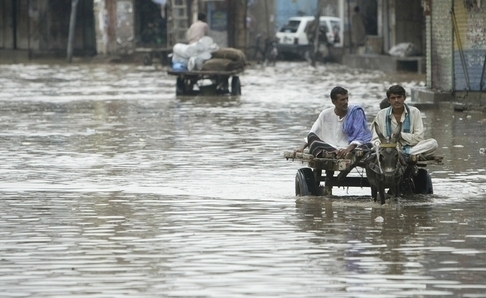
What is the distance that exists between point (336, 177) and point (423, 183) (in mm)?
703

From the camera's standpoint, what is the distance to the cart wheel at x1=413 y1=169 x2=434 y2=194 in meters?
11.9

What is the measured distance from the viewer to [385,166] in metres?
10.9

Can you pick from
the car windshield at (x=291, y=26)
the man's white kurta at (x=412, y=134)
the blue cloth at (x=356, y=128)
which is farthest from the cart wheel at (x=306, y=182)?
the car windshield at (x=291, y=26)

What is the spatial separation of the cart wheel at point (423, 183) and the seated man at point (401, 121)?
0.35 metres

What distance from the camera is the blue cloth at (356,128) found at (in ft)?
38.5

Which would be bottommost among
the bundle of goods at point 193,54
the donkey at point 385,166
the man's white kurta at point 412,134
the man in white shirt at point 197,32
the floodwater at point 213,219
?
the floodwater at point 213,219

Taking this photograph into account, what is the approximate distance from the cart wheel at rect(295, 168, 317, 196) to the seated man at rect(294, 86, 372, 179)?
198 mm

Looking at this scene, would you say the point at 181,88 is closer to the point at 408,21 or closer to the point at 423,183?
the point at 408,21

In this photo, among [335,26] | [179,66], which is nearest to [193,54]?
[179,66]

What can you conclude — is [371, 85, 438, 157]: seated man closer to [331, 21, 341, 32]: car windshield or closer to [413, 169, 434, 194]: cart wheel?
[413, 169, 434, 194]: cart wheel

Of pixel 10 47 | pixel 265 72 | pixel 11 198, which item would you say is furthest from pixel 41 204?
pixel 10 47

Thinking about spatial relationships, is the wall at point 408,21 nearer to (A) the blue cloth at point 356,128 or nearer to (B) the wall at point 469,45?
(B) the wall at point 469,45

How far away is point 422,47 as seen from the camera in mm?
40750

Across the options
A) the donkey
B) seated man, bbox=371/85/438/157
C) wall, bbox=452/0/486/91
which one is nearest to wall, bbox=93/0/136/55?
wall, bbox=452/0/486/91
